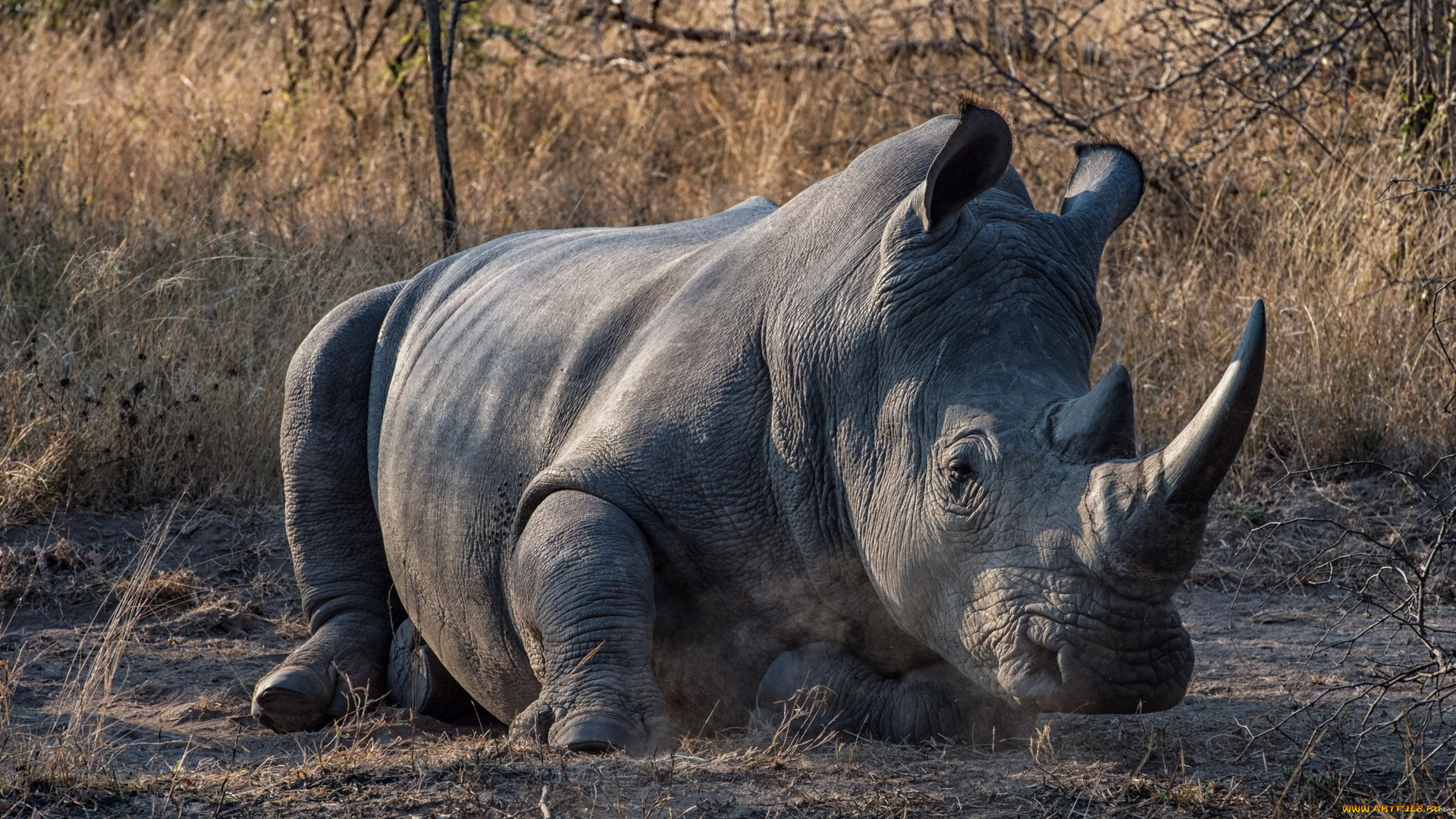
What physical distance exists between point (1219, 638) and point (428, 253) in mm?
4272

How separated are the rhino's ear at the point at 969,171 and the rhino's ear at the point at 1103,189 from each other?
31cm

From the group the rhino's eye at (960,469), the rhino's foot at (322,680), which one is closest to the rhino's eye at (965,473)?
the rhino's eye at (960,469)

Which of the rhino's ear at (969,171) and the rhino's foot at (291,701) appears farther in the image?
the rhino's foot at (291,701)

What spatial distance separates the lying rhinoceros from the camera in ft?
9.25

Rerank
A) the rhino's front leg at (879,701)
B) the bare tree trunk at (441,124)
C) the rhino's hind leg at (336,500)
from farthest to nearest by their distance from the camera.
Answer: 1. the bare tree trunk at (441,124)
2. the rhino's hind leg at (336,500)
3. the rhino's front leg at (879,701)

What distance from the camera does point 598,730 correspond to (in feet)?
10.9

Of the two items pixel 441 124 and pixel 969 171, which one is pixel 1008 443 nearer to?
pixel 969 171

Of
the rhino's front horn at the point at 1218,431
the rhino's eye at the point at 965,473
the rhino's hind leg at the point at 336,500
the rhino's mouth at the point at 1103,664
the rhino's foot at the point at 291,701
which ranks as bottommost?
A: the rhino's foot at the point at 291,701

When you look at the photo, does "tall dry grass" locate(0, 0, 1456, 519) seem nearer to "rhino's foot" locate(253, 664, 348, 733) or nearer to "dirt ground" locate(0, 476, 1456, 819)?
"dirt ground" locate(0, 476, 1456, 819)

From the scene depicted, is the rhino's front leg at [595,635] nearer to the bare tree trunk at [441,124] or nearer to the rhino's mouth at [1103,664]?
the rhino's mouth at [1103,664]

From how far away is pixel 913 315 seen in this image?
3248 mm

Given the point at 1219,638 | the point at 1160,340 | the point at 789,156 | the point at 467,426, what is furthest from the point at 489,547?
the point at 789,156

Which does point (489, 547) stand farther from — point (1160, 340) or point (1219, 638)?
point (1160, 340)

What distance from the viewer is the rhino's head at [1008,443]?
2.71 m
